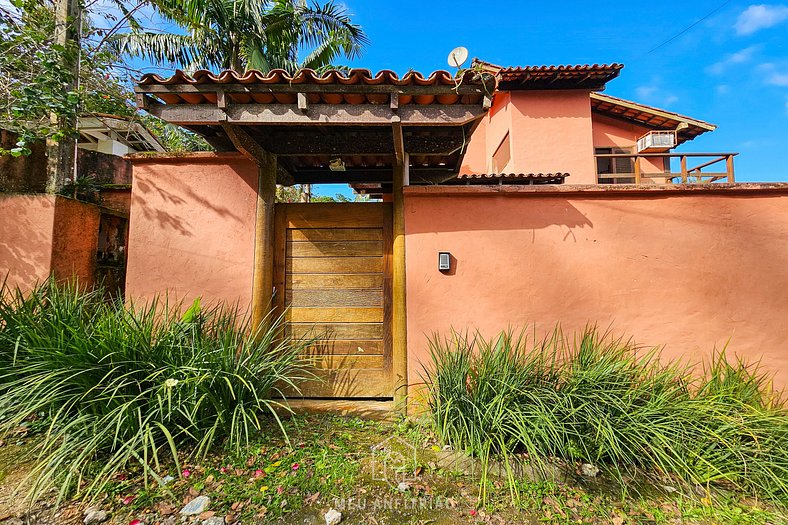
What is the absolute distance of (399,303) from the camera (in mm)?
3504

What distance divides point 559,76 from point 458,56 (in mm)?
6001

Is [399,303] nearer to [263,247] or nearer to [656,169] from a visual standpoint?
[263,247]

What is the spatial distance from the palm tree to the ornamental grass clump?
7965mm

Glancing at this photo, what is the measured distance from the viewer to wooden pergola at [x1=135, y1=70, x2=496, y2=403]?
2.81 metres

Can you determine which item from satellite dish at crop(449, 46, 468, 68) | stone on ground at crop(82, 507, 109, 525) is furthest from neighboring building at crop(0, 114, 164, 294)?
satellite dish at crop(449, 46, 468, 68)

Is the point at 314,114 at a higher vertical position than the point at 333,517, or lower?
higher

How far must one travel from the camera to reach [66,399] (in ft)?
7.98

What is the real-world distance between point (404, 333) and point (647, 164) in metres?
9.76

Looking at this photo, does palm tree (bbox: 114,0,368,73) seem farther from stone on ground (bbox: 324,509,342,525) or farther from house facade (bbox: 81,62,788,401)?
stone on ground (bbox: 324,509,342,525)

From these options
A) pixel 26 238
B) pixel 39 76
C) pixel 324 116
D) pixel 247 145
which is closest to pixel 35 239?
pixel 26 238

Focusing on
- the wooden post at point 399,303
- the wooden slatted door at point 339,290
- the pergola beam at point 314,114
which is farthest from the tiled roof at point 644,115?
the wooden slatted door at point 339,290

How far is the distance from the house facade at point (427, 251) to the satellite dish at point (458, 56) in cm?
62

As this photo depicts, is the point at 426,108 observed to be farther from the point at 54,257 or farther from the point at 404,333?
the point at 54,257

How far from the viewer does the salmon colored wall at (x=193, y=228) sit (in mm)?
3557
